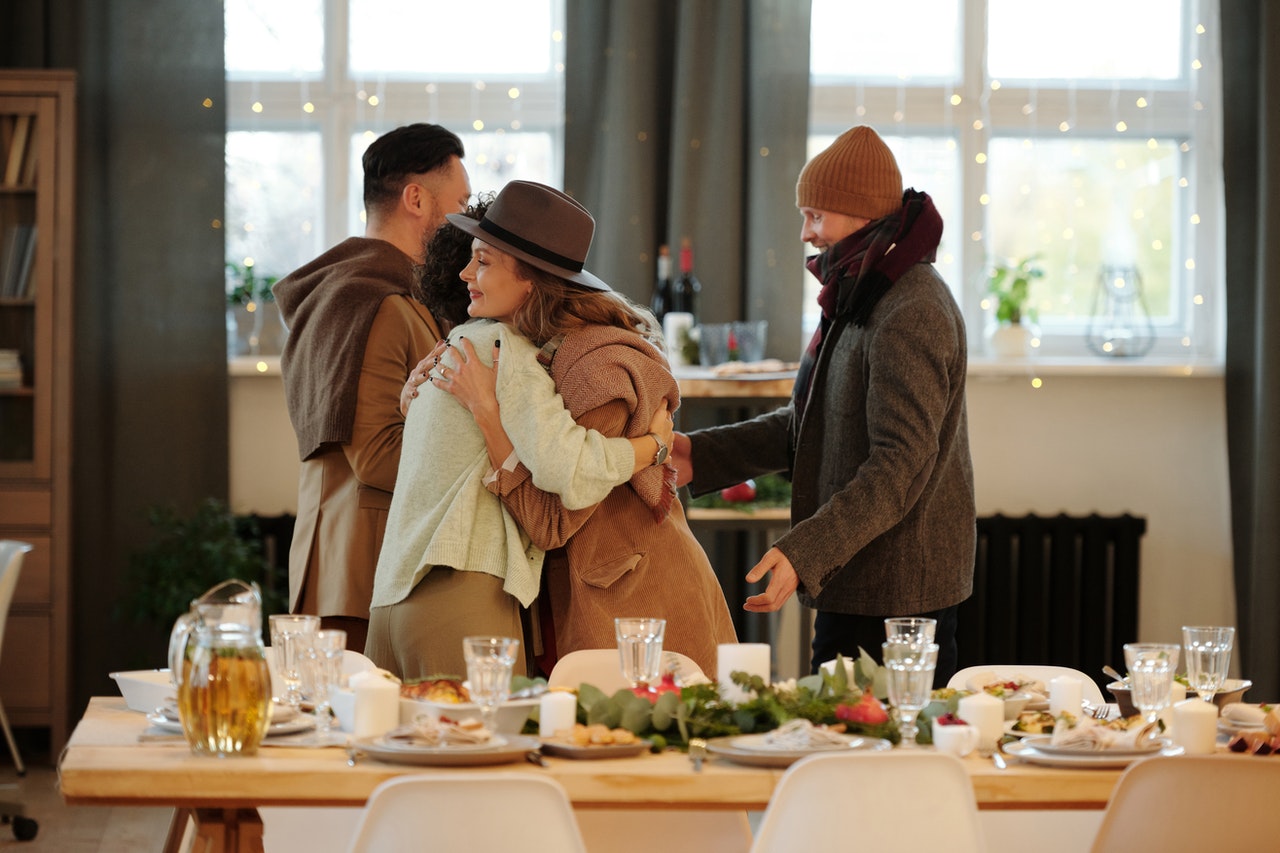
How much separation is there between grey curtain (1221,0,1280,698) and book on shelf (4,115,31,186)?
3.92 metres

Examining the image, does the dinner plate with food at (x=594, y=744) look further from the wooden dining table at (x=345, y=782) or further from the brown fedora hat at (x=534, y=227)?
the brown fedora hat at (x=534, y=227)

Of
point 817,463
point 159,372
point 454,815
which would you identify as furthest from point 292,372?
point 159,372

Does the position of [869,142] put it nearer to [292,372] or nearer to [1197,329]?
[292,372]

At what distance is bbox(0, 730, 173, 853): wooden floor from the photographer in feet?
12.3

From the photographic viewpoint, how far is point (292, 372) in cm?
296

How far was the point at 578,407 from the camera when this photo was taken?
2.45 m

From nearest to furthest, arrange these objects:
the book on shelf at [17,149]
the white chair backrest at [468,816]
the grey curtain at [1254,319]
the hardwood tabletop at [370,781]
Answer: the white chair backrest at [468,816] → the hardwood tabletop at [370,781] → the book on shelf at [17,149] → the grey curtain at [1254,319]

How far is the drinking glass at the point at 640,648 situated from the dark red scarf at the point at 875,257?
961mm

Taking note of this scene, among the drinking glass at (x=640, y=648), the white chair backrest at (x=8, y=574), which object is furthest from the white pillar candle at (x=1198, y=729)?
the white chair backrest at (x=8, y=574)

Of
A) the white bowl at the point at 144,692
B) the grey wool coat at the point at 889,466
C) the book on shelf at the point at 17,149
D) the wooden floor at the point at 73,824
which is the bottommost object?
the wooden floor at the point at 73,824

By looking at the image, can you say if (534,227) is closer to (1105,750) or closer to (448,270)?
(448,270)

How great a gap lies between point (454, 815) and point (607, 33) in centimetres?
374

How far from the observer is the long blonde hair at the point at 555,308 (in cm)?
252

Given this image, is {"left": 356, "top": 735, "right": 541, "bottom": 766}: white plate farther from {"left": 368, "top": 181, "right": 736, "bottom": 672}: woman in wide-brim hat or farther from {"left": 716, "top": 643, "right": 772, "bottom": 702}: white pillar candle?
{"left": 368, "top": 181, "right": 736, "bottom": 672}: woman in wide-brim hat
